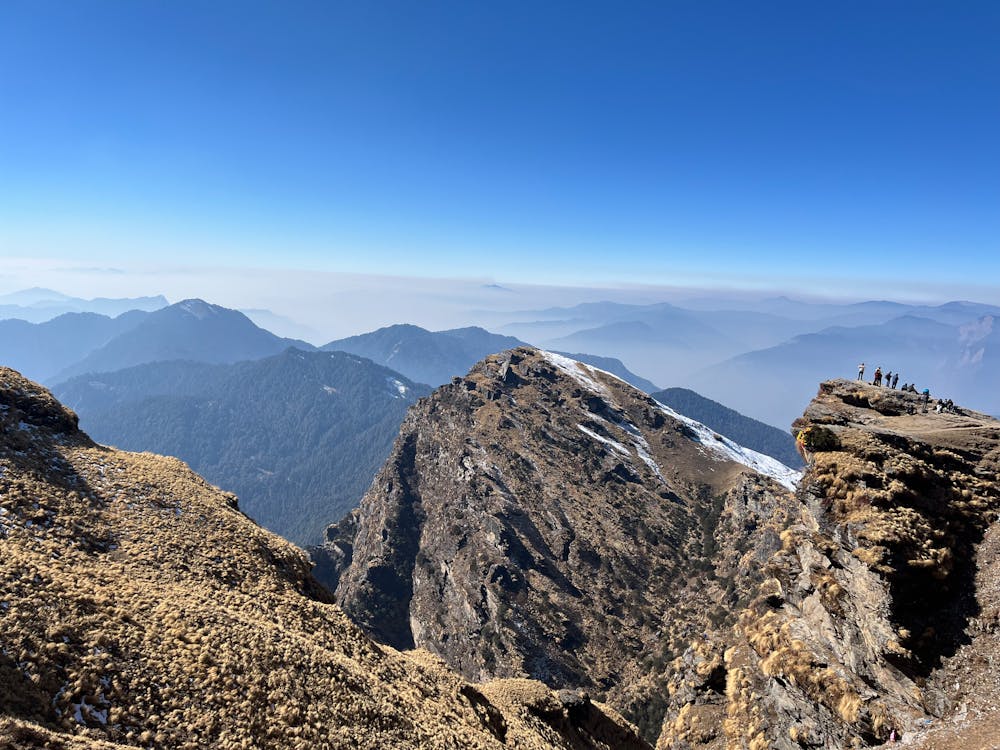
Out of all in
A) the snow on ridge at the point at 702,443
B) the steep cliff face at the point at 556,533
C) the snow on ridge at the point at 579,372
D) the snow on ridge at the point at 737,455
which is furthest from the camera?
the snow on ridge at the point at 579,372

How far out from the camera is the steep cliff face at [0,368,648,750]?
627 inches

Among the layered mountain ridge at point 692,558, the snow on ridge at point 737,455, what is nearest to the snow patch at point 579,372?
the layered mountain ridge at point 692,558

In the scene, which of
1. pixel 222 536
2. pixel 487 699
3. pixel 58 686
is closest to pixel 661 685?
pixel 487 699

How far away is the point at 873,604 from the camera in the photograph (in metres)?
25.1

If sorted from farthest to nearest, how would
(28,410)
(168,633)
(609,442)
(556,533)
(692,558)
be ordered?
(609,442) < (556,533) < (692,558) < (28,410) < (168,633)

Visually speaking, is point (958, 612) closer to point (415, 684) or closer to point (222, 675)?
point (415, 684)

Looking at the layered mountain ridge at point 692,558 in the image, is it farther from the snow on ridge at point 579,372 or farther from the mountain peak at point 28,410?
the mountain peak at point 28,410

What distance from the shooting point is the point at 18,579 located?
1762 centimetres

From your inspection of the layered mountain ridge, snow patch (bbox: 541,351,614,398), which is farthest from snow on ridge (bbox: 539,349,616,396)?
the layered mountain ridge

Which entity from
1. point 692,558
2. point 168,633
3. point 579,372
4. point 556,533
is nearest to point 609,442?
point 556,533

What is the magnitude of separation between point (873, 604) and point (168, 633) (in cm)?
3367

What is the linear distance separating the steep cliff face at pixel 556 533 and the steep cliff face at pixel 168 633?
6932 cm

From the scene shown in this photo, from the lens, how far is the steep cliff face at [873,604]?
22.1 meters

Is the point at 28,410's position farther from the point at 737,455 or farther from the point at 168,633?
the point at 737,455
